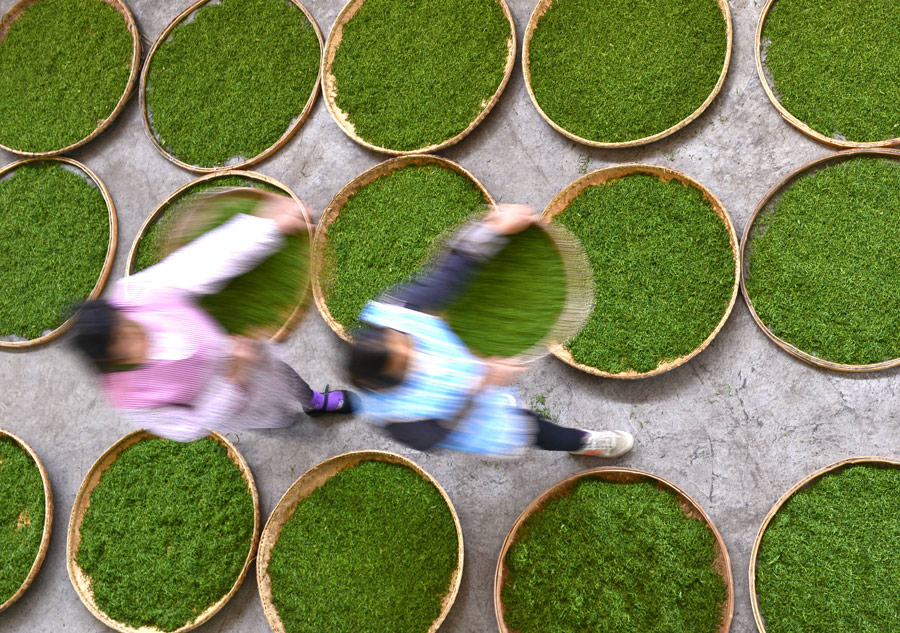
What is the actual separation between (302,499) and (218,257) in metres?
1.02

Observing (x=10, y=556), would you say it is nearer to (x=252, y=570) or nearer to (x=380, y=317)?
(x=252, y=570)

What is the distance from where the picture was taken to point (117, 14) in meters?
2.95

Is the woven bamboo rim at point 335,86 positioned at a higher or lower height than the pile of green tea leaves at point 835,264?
higher

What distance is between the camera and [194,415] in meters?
1.54

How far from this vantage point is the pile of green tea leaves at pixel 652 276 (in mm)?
2080

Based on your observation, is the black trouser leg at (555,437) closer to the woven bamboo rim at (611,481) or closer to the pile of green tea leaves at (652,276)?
the woven bamboo rim at (611,481)

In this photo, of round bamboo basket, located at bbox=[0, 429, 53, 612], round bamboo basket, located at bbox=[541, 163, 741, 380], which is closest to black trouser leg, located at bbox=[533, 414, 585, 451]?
round bamboo basket, located at bbox=[541, 163, 741, 380]

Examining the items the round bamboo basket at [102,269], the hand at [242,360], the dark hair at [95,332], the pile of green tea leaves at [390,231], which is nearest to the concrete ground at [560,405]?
the round bamboo basket at [102,269]

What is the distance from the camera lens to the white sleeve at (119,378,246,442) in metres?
1.50

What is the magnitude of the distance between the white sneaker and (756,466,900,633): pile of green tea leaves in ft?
1.63

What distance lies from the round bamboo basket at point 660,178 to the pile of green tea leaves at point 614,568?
38cm

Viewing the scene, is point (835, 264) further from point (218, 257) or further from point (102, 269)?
point (102, 269)

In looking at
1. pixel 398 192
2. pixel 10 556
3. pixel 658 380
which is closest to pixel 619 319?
pixel 658 380

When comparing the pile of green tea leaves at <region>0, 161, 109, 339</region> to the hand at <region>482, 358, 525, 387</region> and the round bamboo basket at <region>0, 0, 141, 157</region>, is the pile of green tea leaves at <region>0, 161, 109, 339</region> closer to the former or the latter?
the round bamboo basket at <region>0, 0, 141, 157</region>
